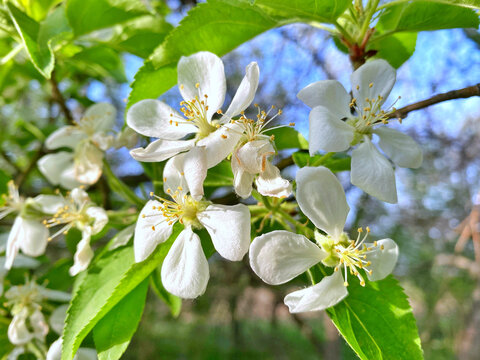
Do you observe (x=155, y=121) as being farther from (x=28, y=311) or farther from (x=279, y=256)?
(x=28, y=311)

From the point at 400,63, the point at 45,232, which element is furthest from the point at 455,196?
the point at 45,232

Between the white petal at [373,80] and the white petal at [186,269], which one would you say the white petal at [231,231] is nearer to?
the white petal at [186,269]

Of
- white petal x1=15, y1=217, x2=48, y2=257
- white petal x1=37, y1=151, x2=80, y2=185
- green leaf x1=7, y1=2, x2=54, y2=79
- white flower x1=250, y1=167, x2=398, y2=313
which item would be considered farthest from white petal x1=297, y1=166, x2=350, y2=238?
white petal x1=37, y1=151, x2=80, y2=185

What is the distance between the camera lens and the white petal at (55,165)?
3.56ft

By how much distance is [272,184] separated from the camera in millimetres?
596

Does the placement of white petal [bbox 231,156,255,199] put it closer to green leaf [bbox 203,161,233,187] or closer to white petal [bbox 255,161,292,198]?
white petal [bbox 255,161,292,198]

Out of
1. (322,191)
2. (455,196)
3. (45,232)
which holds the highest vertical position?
(322,191)

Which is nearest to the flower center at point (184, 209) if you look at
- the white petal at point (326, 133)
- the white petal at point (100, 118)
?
A: the white petal at point (326, 133)

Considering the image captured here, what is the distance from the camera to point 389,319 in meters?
0.65

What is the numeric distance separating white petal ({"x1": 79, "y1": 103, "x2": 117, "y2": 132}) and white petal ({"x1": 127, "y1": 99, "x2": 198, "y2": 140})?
33cm

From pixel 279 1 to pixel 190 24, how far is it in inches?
5.8

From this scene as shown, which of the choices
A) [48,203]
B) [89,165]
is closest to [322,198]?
[89,165]

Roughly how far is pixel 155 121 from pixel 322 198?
1.00 ft

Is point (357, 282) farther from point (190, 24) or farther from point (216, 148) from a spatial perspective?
point (190, 24)
